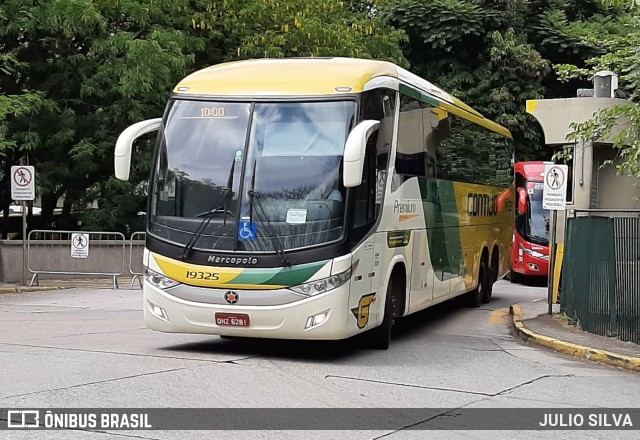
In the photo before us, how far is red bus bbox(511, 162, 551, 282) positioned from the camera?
28.4 metres

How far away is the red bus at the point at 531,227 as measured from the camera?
93.3 ft

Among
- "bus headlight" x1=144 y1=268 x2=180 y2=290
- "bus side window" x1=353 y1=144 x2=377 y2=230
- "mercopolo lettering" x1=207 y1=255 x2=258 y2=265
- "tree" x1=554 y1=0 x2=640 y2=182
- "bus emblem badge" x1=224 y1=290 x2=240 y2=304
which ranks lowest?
"bus emblem badge" x1=224 y1=290 x2=240 y2=304

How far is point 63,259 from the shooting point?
25.5 metres

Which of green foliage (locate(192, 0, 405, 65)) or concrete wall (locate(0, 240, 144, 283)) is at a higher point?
green foliage (locate(192, 0, 405, 65))

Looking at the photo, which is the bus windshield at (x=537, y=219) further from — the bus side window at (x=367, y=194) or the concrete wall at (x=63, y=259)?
the bus side window at (x=367, y=194)

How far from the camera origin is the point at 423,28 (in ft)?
117

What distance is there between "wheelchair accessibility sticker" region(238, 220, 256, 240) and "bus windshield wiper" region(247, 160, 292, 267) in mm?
68

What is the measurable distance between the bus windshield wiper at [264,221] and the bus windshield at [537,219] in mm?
18693

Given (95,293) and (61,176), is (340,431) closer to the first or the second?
(95,293)

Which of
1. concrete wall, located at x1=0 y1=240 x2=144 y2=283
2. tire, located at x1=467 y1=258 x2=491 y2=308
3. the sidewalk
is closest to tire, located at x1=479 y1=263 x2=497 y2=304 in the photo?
tire, located at x1=467 y1=258 x2=491 y2=308

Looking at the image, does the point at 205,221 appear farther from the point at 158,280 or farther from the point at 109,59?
the point at 109,59

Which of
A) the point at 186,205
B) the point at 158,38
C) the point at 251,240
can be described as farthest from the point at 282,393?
the point at 158,38

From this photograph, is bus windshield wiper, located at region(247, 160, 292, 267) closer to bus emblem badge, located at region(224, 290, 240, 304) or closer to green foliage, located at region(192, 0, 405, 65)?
bus emblem badge, located at region(224, 290, 240, 304)

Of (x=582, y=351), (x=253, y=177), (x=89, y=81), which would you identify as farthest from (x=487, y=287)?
(x=89, y=81)
